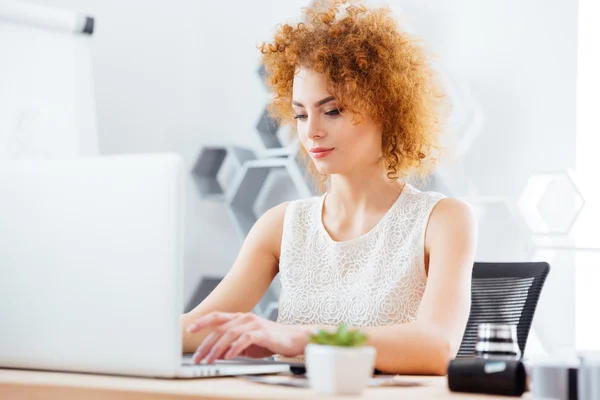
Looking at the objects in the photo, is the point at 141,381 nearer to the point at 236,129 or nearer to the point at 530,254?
the point at 530,254

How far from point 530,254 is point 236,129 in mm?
1530

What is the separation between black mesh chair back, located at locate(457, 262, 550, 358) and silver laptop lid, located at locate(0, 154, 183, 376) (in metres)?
1.09

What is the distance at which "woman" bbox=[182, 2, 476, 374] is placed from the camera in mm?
1697

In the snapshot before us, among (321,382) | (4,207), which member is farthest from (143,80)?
(321,382)

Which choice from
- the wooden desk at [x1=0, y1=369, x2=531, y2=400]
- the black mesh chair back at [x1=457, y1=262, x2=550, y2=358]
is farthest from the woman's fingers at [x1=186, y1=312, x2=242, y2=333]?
the black mesh chair back at [x1=457, y1=262, x2=550, y2=358]

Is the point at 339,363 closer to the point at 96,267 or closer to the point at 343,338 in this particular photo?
the point at 343,338

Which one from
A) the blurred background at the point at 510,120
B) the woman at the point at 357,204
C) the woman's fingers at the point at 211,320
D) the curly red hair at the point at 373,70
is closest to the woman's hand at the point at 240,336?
the woman's fingers at the point at 211,320

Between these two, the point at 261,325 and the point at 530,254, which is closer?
the point at 261,325

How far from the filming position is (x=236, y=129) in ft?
→ 12.2

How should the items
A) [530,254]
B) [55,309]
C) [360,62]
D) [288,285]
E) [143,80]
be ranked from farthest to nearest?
[143,80], [530,254], [288,285], [360,62], [55,309]

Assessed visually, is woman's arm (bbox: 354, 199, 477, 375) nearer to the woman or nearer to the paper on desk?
the woman

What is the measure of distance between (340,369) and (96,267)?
1.10 feet

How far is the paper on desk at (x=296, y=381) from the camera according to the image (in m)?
0.95

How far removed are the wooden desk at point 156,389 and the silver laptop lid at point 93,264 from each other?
0.03 metres
